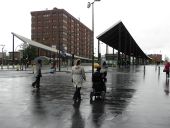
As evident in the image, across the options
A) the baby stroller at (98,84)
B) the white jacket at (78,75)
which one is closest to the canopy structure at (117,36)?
the baby stroller at (98,84)

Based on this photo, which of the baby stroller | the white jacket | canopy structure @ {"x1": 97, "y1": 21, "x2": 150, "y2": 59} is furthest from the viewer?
canopy structure @ {"x1": 97, "y1": 21, "x2": 150, "y2": 59}

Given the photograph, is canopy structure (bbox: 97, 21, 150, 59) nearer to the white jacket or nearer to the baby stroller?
the baby stroller

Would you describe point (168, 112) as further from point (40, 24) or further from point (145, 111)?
point (40, 24)

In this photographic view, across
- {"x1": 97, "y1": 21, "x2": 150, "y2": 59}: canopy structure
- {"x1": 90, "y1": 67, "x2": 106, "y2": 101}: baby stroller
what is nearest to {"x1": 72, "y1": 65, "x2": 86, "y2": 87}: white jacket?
{"x1": 90, "y1": 67, "x2": 106, "y2": 101}: baby stroller

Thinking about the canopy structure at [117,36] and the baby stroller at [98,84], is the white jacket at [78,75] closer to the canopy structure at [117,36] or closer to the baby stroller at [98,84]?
the baby stroller at [98,84]

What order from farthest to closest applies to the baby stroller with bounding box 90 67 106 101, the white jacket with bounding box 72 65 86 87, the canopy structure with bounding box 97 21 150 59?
the canopy structure with bounding box 97 21 150 59 → the baby stroller with bounding box 90 67 106 101 → the white jacket with bounding box 72 65 86 87

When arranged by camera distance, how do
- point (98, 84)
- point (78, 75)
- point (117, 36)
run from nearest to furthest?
point (78, 75) < point (98, 84) < point (117, 36)

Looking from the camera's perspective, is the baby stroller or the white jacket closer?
the white jacket

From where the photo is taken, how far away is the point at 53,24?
16625cm

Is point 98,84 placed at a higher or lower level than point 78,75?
lower

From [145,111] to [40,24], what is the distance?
161 m

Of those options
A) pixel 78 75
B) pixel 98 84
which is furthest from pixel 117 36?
pixel 78 75

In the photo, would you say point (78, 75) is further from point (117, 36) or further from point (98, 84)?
point (117, 36)

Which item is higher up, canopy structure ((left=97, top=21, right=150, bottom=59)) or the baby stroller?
canopy structure ((left=97, top=21, right=150, bottom=59))
